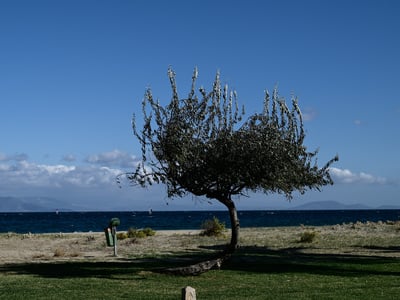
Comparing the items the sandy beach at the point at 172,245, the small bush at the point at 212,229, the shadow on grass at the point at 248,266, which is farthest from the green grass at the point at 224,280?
the small bush at the point at 212,229

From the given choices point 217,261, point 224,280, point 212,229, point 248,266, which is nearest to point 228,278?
point 224,280

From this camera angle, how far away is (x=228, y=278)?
2130 centimetres

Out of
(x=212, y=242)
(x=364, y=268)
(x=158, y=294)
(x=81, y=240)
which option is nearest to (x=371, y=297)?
(x=158, y=294)

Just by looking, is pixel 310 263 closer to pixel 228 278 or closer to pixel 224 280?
pixel 228 278

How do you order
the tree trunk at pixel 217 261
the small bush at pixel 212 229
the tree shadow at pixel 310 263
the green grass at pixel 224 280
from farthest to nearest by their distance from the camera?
the small bush at pixel 212 229 → the tree shadow at pixel 310 263 → the tree trunk at pixel 217 261 → the green grass at pixel 224 280

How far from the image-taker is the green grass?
58.3 feet

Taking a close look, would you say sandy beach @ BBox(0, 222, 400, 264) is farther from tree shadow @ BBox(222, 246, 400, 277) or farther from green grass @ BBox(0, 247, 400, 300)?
green grass @ BBox(0, 247, 400, 300)

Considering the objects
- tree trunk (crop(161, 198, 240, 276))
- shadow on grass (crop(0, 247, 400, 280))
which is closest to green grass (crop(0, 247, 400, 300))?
shadow on grass (crop(0, 247, 400, 280))

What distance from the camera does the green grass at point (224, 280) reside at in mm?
17781

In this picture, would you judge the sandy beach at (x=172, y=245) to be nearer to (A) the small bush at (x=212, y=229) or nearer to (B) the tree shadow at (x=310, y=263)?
(A) the small bush at (x=212, y=229)

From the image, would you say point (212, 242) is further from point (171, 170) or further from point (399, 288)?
point (399, 288)

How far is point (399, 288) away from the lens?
18.7m

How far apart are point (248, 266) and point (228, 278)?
12.4 ft

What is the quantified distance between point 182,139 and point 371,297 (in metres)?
8.35
